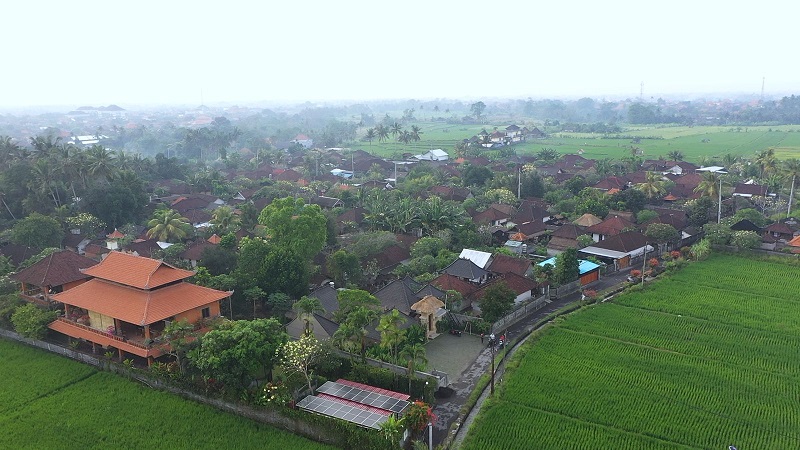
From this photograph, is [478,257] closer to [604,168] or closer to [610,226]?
[610,226]

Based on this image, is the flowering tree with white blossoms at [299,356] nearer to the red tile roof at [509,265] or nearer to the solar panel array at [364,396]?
the solar panel array at [364,396]

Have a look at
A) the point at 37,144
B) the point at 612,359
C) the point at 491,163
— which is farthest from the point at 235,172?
the point at 612,359

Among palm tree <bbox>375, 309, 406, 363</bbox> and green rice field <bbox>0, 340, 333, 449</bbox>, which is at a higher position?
palm tree <bbox>375, 309, 406, 363</bbox>

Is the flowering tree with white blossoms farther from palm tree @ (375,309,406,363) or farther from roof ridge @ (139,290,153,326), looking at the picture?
roof ridge @ (139,290,153,326)

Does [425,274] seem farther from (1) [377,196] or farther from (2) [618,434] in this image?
(1) [377,196]

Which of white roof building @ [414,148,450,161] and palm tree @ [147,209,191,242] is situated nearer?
palm tree @ [147,209,191,242]

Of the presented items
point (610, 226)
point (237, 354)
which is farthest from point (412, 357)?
point (610, 226)

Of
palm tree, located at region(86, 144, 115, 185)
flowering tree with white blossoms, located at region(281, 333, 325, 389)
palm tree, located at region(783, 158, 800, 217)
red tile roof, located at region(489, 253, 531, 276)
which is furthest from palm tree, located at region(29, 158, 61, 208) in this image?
palm tree, located at region(783, 158, 800, 217)
